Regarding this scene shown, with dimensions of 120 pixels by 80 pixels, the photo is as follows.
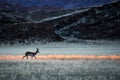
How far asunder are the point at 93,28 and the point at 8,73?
1171 inches

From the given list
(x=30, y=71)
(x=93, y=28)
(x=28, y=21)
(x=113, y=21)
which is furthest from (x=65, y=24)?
(x=30, y=71)

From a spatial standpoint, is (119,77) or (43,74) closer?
(119,77)

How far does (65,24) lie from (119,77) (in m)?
30.7

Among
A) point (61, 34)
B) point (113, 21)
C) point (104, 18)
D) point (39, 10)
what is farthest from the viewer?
point (104, 18)

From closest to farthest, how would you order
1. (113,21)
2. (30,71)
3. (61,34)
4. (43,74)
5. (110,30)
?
(43,74), (30,71), (61,34), (110,30), (113,21)

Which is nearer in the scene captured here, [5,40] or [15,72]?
[15,72]

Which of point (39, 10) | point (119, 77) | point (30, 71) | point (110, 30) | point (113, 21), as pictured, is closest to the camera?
point (119, 77)

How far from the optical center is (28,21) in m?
31.1

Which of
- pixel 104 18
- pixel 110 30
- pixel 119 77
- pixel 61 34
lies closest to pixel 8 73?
pixel 119 77

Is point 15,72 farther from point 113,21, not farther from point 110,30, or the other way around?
point 113,21

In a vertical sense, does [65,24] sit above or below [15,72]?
above

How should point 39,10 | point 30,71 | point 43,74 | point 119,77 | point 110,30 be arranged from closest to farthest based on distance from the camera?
1. point 119,77
2. point 43,74
3. point 30,71
4. point 39,10
5. point 110,30

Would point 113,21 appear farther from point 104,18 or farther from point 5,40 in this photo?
point 5,40

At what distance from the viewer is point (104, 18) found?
46.5m
